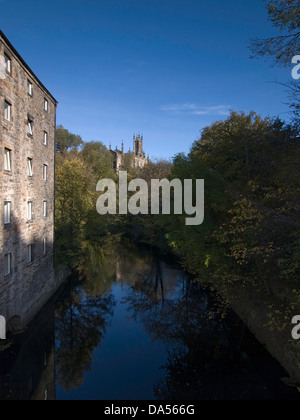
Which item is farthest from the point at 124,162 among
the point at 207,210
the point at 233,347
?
the point at 233,347

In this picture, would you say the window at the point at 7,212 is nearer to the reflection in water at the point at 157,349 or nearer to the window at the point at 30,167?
the window at the point at 30,167

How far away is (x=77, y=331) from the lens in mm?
16203

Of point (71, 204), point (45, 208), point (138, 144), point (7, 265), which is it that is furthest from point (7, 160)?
point (138, 144)

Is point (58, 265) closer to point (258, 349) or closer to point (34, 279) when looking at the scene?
point (34, 279)

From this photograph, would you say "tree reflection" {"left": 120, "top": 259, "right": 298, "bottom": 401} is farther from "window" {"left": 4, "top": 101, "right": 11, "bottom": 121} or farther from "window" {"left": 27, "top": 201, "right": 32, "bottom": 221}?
"window" {"left": 4, "top": 101, "right": 11, "bottom": 121}

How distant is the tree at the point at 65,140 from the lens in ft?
188

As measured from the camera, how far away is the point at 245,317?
16.0 meters

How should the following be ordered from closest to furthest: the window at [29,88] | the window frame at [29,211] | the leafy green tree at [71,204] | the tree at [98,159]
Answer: the window at [29,88] → the window frame at [29,211] → the leafy green tree at [71,204] → the tree at [98,159]

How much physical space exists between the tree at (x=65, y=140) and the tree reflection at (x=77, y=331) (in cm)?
4166

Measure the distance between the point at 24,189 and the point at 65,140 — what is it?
46258 millimetres

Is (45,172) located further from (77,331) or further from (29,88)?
(77,331)

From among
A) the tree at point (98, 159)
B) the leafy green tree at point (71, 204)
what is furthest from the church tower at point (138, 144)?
the leafy green tree at point (71, 204)
